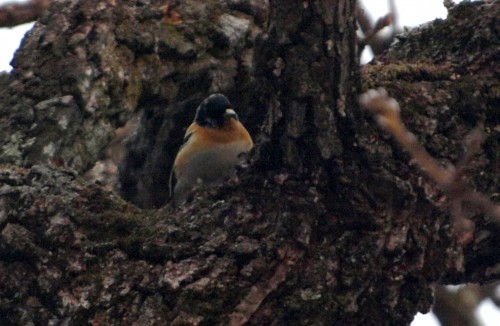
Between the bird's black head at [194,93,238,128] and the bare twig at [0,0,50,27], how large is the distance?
1.00 meters

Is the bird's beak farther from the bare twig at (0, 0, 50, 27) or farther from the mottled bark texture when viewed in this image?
the mottled bark texture

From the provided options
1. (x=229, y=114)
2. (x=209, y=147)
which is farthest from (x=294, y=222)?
(x=209, y=147)

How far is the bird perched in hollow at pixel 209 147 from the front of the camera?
5344 mm

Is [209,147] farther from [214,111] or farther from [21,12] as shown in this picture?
[21,12]

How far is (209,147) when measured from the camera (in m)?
5.63

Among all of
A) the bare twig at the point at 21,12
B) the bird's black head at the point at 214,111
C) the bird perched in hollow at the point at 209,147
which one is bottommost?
the bird perched in hollow at the point at 209,147

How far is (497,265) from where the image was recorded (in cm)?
357

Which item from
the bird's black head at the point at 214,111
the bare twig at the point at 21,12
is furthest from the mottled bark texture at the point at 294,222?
the bird's black head at the point at 214,111

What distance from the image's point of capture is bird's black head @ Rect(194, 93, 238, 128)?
522 cm

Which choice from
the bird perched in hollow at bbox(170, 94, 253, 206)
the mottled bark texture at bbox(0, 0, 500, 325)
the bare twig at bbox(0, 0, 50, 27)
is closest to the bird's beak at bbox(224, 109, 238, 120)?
the bird perched in hollow at bbox(170, 94, 253, 206)

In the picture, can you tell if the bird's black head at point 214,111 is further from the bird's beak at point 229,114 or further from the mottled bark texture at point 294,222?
the mottled bark texture at point 294,222

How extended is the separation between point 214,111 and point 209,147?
0.32 meters

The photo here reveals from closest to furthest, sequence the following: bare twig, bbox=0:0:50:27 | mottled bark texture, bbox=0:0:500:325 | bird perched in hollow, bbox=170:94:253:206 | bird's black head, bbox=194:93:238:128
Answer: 1. mottled bark texture, bbox=0:0:500:325
2. bare twig, bbox=0:0:50:27
3. bird's black head, bbox=194:93:238:128
4. bird perched in hollow, bbox=170:94:253:206

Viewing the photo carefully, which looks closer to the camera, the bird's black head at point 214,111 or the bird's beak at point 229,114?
the bird's black head at point 214,111
